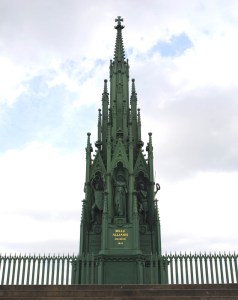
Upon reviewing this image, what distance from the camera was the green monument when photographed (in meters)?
27.0

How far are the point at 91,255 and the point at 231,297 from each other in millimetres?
11071

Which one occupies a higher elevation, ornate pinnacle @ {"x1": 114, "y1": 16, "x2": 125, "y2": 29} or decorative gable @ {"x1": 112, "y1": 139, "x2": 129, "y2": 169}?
ornate pinnacle @ {"x1": 114, "y1": 16, "x2": 125, "y2": 29}

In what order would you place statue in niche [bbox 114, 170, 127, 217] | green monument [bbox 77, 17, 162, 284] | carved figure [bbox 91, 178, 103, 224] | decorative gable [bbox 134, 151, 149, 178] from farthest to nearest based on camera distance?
decorative gable [bbox 134, 151, 149, 178] < carved figure [bbox 91, 178, 103, 224] < statue in niche [bbox 114, 170, 127, 217] < green monument [bbox 77, 17, 162, 284]

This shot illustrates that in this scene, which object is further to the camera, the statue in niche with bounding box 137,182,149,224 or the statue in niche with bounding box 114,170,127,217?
the statue in niche with bounding box 137,182,149,224

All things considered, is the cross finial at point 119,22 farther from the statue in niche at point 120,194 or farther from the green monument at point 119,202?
the statue in niche at point 120,194

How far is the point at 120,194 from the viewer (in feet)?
97.2

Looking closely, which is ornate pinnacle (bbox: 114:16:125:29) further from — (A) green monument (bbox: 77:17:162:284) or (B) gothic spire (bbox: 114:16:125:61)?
(A) green monument (bbox: 77:17:162:284)

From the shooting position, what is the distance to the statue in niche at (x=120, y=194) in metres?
29.2

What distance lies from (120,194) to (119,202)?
594 mm

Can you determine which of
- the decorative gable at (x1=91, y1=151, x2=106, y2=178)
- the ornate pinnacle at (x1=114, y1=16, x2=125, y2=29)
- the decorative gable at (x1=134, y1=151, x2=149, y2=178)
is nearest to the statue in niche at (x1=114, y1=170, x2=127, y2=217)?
the decorative gable at (x1=134, y1=151, x2=149, y2=178)

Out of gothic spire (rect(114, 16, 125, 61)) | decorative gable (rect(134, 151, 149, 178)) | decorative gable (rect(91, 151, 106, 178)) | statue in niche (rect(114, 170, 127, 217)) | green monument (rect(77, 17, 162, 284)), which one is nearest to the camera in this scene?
green monument (rect(77, 17, 162, 284))

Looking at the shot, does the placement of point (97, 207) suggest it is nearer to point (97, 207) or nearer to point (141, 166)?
point (97, 207)

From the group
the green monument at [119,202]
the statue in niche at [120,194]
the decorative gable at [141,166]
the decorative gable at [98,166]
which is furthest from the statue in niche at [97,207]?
the decorative gable at [141,166]

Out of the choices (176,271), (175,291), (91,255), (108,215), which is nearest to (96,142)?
(108,215)
